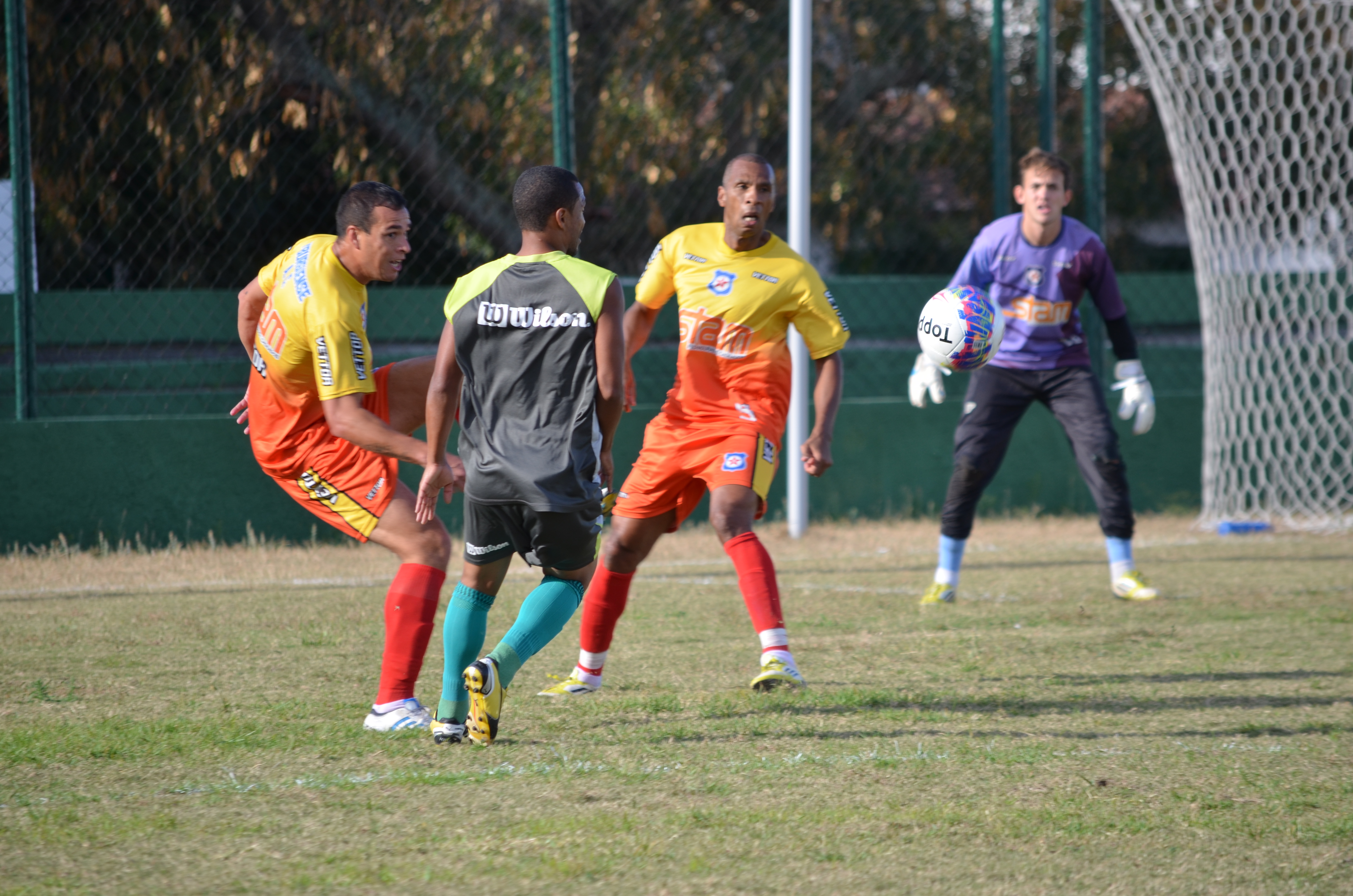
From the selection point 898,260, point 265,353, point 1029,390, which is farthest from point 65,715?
point 898,260

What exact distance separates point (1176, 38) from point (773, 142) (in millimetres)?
3002

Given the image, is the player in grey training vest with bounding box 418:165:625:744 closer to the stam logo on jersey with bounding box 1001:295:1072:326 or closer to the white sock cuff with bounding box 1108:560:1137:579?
the stam logo on jersey with bounding box 1001:295:1072:326

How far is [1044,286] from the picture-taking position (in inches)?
279

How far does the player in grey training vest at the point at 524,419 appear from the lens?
403cm

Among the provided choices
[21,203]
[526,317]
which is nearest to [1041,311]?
[526,317]

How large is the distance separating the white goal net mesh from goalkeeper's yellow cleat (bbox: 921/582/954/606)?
4043 mm

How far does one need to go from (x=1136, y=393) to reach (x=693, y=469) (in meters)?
3.32

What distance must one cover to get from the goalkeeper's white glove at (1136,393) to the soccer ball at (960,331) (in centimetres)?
144

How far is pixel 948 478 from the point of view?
10211mm

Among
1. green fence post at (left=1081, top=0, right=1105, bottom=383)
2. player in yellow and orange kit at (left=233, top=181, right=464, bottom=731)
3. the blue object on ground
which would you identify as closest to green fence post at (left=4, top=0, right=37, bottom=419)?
player in yellow and orange kit at (left=233, top=181, right=464, bottom=731)

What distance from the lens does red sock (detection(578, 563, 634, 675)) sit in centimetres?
487

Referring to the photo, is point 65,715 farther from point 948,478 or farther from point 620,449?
point 948,478

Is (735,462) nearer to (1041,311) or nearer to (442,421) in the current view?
(442,421)

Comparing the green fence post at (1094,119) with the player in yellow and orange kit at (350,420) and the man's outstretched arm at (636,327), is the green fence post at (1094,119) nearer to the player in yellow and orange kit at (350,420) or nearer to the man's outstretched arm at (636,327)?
the man's outstretched arm at (636,327)
